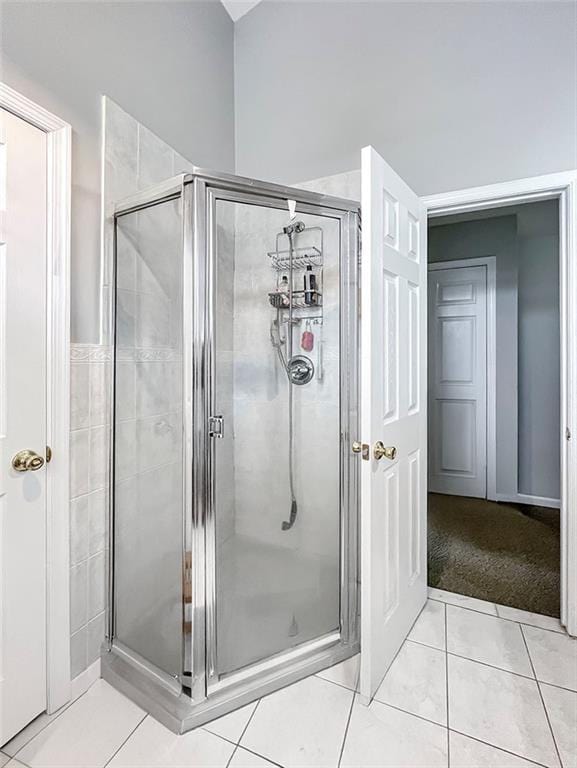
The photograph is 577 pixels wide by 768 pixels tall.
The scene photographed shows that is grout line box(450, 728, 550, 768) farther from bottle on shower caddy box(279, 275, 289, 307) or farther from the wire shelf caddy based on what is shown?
the wire shelf caddy

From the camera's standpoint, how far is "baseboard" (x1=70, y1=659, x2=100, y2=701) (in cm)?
153

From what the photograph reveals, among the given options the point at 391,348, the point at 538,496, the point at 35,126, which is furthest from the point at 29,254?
the point at 538,496

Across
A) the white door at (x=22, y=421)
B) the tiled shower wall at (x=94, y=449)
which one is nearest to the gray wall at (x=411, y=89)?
the tiled shower wall at (x=94, y=449)

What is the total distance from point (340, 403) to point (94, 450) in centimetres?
Answer: 103

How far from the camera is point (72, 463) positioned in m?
1.53

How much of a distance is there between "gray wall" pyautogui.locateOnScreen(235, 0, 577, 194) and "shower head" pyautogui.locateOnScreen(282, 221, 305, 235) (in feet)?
2.61

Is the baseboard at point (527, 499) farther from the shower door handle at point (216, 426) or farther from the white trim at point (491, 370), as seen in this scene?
the shower door handle at point (216, 426)

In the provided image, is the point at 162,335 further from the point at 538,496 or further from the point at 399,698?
the point at 538,496

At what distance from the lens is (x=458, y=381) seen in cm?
397

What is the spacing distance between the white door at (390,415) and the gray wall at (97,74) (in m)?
1.07

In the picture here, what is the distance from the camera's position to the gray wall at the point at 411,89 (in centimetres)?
184

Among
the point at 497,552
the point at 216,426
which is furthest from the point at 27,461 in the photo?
the point at 497,552

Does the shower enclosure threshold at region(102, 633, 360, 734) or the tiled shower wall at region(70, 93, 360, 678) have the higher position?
the tiled shower wall at region(70, 93, 360, 678)

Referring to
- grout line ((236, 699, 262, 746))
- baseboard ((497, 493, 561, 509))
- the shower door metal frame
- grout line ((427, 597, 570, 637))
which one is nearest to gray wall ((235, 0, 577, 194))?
the shower door metal frame
